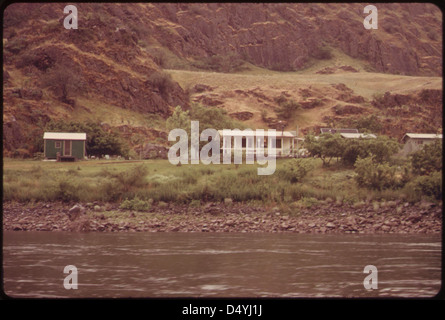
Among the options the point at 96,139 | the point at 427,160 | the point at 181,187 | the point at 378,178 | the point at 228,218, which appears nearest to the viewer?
the point at 228,218

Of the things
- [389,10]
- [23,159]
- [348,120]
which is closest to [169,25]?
[389,10]

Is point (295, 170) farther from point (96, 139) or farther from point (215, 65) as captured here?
point (215, 65)

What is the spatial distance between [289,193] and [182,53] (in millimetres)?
67819

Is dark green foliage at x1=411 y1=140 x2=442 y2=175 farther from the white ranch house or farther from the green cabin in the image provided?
the green cabin

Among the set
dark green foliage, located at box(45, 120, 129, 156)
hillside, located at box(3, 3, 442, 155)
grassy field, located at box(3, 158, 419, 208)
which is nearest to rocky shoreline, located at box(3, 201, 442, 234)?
grassy field, located at box(3, 158, 419, 208)

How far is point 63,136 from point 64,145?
551mm

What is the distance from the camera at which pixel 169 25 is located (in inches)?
3472

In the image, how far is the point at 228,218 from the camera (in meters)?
20.7

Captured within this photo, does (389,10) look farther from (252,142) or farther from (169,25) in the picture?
(252,142)

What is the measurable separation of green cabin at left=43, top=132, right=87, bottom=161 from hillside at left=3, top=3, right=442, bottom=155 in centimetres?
188

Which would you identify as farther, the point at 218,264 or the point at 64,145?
the point at 64,145

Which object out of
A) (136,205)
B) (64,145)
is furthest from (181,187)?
(64,145)

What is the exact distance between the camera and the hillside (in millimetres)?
42531

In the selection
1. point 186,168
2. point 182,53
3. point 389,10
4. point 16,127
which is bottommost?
point 186,168
